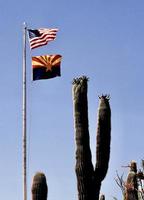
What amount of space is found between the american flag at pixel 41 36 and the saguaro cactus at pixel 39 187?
7.67 meters

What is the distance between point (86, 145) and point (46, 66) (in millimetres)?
8860

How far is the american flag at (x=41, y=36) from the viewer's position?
116 feet

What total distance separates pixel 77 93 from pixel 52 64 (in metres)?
7.39

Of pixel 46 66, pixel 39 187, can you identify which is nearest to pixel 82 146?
pixel 39 187

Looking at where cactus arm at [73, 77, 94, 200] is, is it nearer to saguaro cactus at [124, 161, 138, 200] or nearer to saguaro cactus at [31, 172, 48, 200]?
saguaro cactus at [31, 172, 48, 200]

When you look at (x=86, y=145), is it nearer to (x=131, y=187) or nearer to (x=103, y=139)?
(x=103, y=139)

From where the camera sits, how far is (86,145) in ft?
88.2

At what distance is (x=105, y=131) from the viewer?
27734 millimetres

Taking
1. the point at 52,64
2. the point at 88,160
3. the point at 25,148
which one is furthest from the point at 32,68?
the point at 88,160

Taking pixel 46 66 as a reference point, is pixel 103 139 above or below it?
below

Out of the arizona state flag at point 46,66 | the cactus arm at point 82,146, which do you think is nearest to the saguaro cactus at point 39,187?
the cactus arm at point 82,146

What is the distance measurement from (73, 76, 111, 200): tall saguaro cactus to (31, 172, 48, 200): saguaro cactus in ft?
11.8

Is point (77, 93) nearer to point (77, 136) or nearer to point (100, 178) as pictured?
point (77, 136)

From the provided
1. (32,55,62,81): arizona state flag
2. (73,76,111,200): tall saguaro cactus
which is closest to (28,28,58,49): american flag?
(32,55,62,81): arizona state flag
